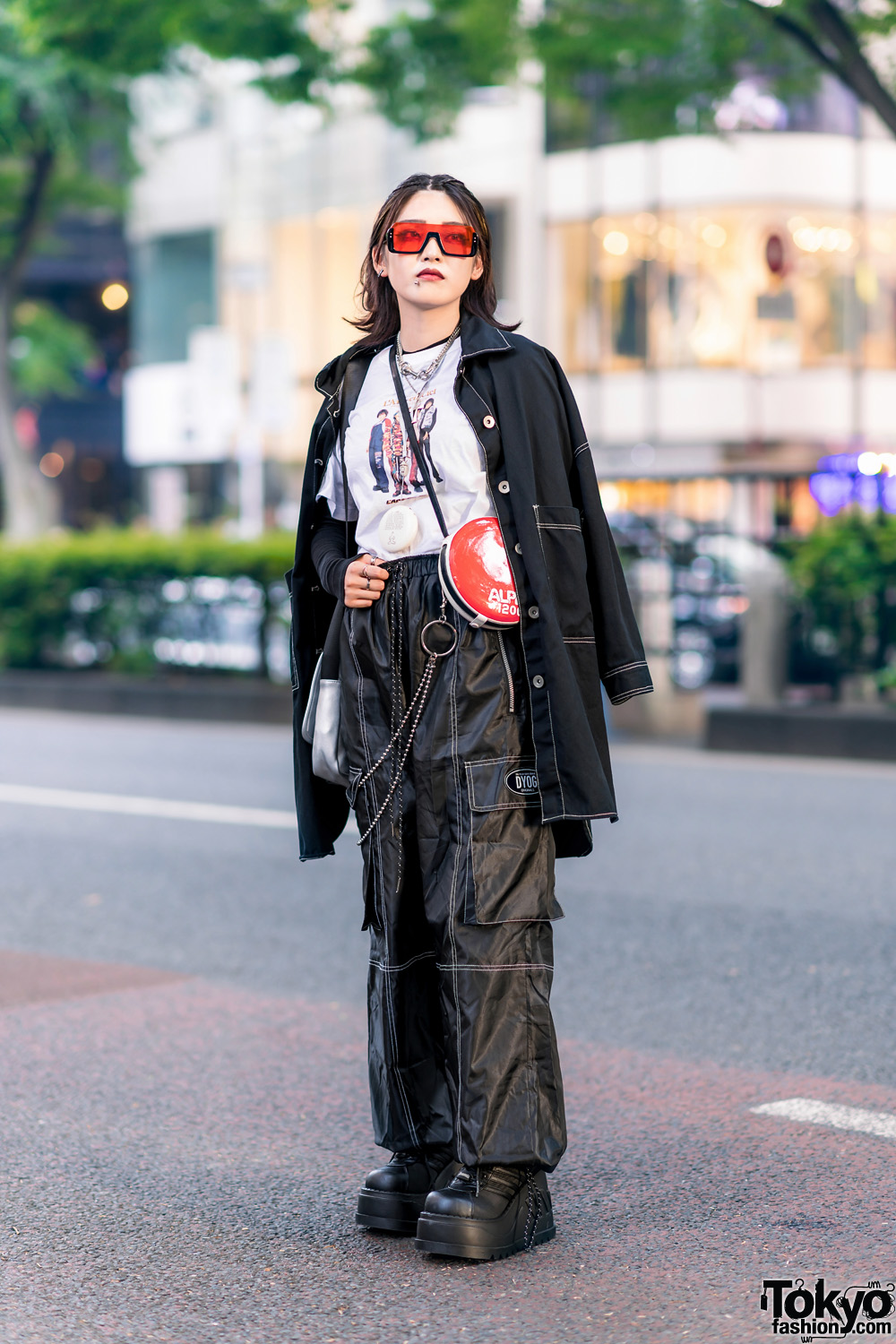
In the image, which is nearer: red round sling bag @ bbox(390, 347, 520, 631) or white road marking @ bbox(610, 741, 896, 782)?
red round sling bag @ bbox(390, 347, 520, 631)

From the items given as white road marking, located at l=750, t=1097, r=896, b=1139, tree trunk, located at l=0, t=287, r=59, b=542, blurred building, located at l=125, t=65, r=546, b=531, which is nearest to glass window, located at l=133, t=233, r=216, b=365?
blurred building, located at l=125, t=65, r=546, b=531

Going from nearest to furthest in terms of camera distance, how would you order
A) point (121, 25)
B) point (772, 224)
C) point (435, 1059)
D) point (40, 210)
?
point (435, 1059) < point (121, 25) < point (40, 210) < point (772, 224)

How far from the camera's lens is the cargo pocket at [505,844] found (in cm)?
A: 347

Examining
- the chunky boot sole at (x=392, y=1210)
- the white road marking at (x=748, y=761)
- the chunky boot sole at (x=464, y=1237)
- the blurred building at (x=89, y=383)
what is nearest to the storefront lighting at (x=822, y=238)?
the white road marking at (x=748, y=761)

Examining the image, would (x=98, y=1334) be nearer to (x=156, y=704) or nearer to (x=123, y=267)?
(x=156, y=704)

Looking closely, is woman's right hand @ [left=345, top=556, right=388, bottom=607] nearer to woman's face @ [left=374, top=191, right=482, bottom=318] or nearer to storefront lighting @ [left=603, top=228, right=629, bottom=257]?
woman's face @ [left=374, top=191, right=482, bottom=318]

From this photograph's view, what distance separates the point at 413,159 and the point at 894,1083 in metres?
33.5

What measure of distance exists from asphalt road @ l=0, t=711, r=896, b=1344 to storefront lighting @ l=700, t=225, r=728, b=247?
82.0 feet

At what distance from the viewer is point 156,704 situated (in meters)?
16.7

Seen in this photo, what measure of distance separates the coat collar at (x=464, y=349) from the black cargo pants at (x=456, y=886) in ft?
1.40

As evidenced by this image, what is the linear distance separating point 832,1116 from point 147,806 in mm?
6607

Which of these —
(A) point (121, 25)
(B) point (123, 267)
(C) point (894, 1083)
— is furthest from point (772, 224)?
(C) point (894, 1083)

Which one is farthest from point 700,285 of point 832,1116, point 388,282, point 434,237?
point 434,237

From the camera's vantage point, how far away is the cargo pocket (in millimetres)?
3475
